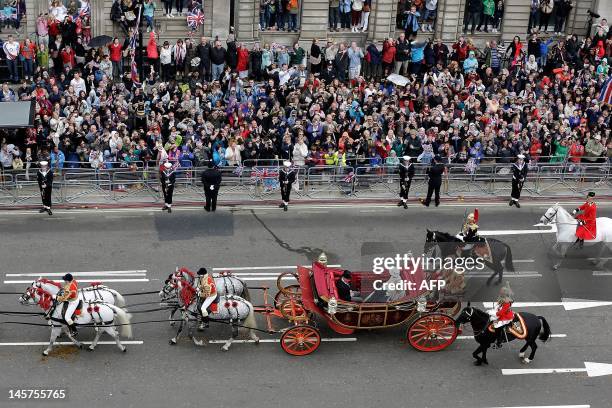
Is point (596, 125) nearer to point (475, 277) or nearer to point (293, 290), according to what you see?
point (475, 277)

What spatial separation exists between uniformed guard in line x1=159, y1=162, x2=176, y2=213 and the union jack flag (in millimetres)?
9250

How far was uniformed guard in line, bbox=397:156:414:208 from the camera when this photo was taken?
90.3ft

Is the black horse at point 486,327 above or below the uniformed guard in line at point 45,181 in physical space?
below

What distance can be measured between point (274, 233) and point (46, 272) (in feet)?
21.0

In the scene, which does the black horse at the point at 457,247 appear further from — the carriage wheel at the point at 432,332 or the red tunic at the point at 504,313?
the red tunic at the point at 504,313

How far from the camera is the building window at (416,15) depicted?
36500mm

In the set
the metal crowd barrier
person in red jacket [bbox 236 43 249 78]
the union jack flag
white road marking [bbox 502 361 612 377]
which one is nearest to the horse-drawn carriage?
white road marking [bbox 502 361 612 377]

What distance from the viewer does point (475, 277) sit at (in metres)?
21.5

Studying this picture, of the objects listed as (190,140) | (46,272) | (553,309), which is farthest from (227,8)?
(553,309)

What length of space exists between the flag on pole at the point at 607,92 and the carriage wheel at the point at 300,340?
17.9 metres

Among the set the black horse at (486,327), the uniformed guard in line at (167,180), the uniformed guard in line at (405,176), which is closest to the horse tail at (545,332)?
the black horse at (486,327)

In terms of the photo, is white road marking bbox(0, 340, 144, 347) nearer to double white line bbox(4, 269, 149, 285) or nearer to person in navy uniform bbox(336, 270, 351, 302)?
double white line bbox(4, 269, 149, 285)

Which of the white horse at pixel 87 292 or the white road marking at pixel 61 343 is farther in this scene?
the white road marking at pixel 61 343

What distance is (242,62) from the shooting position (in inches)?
1345
